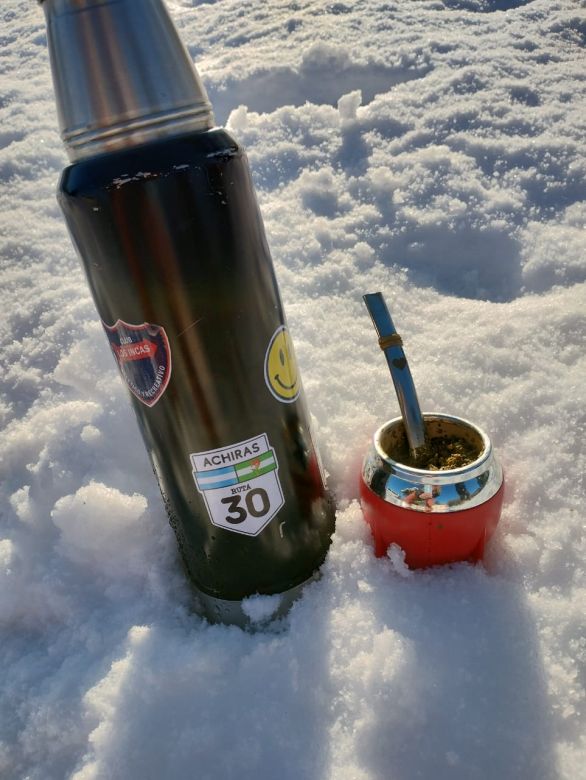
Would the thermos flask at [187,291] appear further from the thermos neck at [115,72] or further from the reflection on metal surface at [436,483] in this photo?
the reflection on metal surface at [436,483]

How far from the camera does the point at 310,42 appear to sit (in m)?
2.13

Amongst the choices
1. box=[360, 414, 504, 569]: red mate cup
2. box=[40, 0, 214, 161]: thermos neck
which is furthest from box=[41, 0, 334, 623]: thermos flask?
box=[360, 414, 504, 569]: red mate cup

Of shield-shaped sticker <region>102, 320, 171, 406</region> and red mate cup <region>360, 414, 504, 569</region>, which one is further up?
shield-shaped sticker <region>102, 320, 171, 406</region>

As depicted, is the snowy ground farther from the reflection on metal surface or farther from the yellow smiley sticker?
the yellow smiley sticker

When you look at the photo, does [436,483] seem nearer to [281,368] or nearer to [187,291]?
[281,368]

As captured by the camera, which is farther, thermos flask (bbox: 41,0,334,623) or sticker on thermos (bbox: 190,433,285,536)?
sticker on thermos (bbox: 190,433,285,536)

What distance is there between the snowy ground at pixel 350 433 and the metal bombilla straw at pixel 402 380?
7.1 inches

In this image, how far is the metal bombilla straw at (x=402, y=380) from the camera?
955 mm

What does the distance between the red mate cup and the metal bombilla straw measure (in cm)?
4

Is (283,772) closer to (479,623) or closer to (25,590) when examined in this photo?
(479,623)

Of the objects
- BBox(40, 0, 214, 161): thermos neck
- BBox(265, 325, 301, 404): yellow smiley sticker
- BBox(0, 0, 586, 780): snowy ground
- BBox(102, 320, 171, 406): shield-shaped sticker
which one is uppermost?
BBox(40, 0, 214, 161): thermos neck

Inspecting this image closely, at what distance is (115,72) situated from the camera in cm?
74

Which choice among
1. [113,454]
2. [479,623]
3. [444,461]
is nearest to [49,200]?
[113,454]

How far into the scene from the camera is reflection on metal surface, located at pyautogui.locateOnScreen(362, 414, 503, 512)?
2.89 feet
